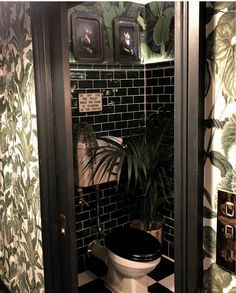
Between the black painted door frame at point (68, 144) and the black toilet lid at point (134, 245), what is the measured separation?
0.66 metres

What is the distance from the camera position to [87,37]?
8.23 ft

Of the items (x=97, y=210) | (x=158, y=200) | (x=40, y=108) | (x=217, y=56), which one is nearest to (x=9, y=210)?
(x=97, y=210)

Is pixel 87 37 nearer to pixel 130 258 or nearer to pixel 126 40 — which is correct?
pixel 126 40

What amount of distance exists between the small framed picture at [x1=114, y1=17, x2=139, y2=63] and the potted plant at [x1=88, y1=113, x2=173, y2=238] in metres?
0.65

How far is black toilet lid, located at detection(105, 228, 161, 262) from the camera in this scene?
222 cm

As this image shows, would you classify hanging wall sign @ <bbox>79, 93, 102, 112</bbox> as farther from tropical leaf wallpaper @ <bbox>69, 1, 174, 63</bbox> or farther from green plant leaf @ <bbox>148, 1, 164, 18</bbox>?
green plant leaf @ <bbox>148, 1, 164, 18</bbox>

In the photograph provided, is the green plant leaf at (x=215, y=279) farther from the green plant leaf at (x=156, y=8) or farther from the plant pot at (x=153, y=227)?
the green plant leaf at (x=156, y=8)

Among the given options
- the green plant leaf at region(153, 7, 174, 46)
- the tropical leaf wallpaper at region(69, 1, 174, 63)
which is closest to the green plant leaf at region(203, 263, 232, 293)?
the tropical leaf wallpaper at region(69, 1, 174, 63)

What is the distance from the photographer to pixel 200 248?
86 cm

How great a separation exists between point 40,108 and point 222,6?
3.42 ft

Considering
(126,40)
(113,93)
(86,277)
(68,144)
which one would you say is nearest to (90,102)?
(113,93)

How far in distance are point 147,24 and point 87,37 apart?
2.17ft

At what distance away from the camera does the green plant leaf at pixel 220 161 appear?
796 millimetres

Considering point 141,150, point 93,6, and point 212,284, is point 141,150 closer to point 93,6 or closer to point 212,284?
point 93,6
